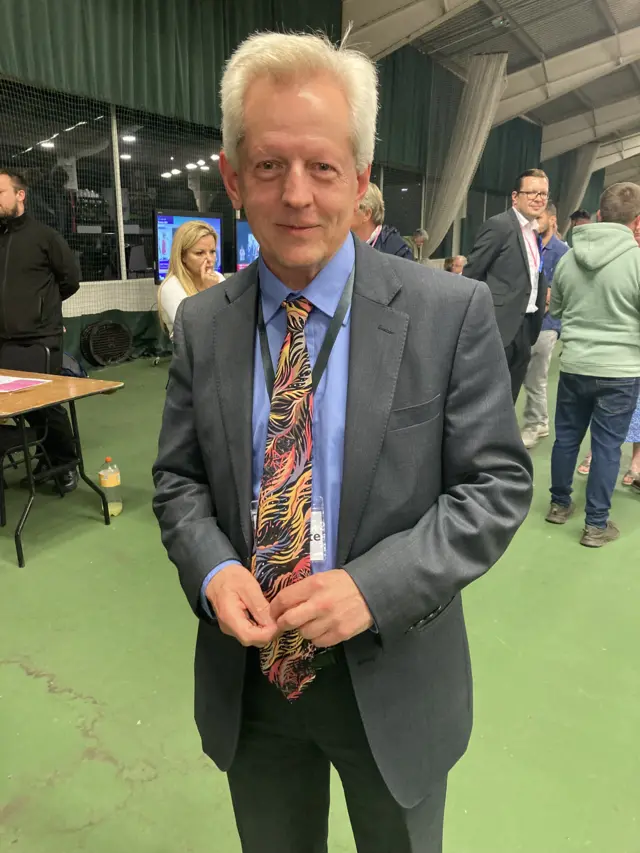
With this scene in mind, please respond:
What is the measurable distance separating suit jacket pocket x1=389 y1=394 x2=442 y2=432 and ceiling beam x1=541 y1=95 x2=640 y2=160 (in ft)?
53.2

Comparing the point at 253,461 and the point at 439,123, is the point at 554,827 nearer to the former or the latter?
the point at 253,461

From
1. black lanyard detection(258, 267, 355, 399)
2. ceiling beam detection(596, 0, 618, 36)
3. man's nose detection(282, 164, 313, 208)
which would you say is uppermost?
ceiling beam detection(596, 0, 618, 36)

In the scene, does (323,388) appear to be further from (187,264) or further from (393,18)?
(393,18)

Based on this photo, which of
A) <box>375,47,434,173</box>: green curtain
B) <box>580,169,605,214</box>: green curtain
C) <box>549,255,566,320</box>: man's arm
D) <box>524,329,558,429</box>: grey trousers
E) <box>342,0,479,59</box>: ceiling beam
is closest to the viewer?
<box>549,255,566,320</box>: man's arm

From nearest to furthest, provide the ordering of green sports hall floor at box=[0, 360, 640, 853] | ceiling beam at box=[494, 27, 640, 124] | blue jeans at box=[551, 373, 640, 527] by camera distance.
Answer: green sports hall floor at box=[0, 360, 640, 853] < blue jeans at box=[551, 373, 640, 527] < ceiling beam at box=[494, 27, 640, 124]

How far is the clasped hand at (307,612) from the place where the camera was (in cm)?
74

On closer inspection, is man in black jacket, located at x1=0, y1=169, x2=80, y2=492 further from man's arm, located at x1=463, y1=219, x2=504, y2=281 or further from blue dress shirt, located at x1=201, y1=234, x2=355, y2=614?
blue dress shirt, located at x1=201, y1=234, x2=355, y2=614

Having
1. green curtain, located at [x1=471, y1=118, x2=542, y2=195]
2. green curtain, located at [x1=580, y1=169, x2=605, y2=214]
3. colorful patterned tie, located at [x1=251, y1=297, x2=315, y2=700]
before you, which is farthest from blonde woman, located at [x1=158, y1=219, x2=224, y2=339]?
green curtain, located at [x1=580, y1=169, x2=605, y2=214]

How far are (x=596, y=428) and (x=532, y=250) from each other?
1.14 m

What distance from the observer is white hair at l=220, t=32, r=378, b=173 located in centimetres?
74

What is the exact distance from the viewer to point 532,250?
3.48 meters

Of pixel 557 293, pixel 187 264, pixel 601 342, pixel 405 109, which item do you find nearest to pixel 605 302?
pixel 601 342

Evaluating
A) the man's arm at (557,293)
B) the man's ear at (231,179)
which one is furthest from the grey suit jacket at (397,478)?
the man's arm at (557,293)

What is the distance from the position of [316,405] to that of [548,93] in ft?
40.7
